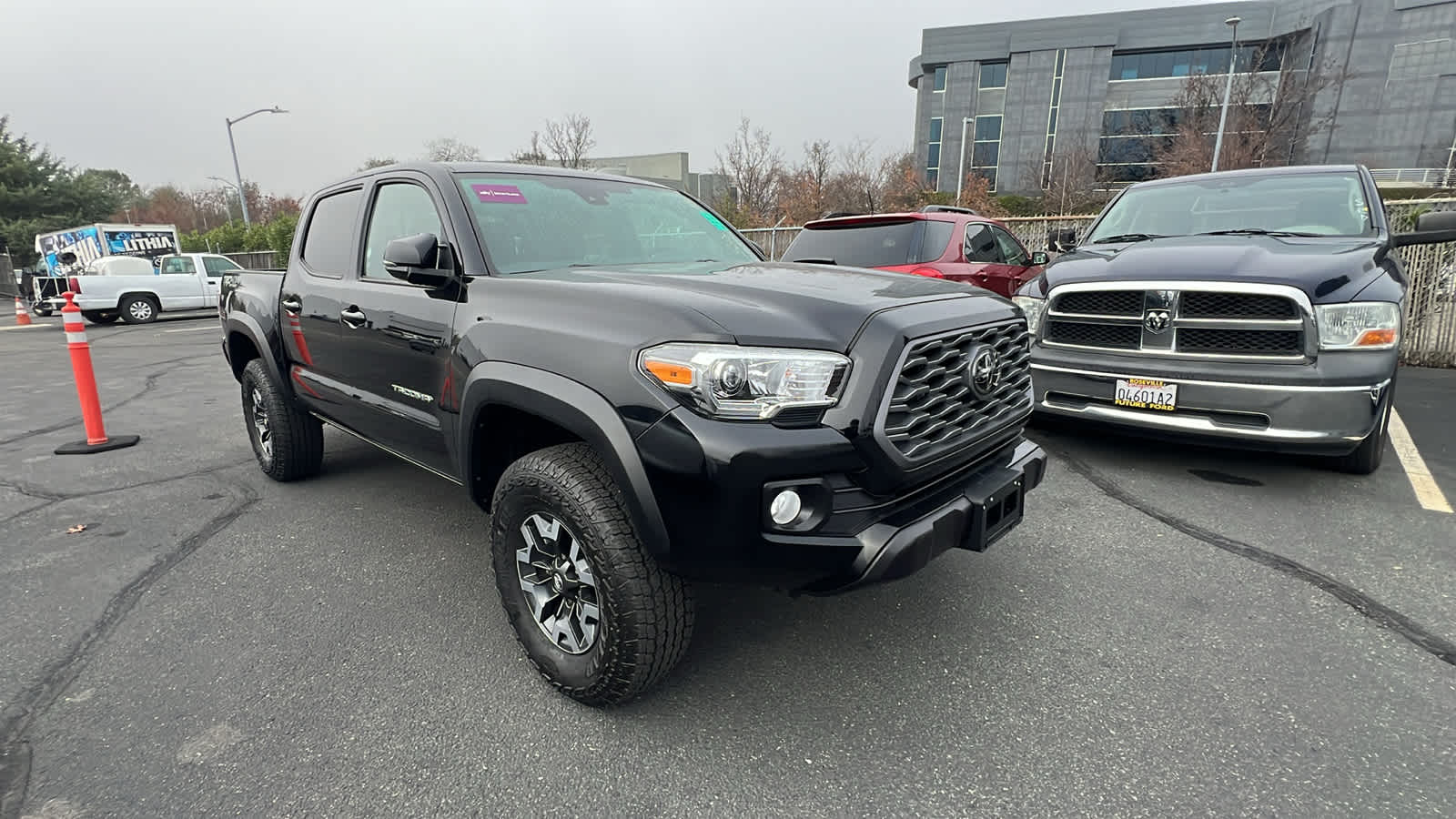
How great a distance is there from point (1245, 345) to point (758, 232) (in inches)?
559

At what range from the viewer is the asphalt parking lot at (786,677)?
1.95 m

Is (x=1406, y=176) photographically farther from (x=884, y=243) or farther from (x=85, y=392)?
(x=85, y=392)

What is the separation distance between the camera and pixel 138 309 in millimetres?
17234

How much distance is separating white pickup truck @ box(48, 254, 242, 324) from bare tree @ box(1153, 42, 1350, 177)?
29.7 meters

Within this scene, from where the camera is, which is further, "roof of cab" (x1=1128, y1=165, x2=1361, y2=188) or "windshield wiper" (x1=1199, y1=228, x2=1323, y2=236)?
"roof of cab" (x1=1128, y1=165, x2=1361, y2=188)

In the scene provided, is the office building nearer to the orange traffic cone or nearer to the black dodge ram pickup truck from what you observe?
the black dodge ram pickup truck

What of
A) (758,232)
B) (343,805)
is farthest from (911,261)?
(758,232)

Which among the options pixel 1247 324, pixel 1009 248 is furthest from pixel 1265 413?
pixel 1009 248

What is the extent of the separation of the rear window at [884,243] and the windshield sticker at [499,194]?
3871 mm

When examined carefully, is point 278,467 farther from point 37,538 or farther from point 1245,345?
point 1245,345

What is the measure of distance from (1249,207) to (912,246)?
2.51 meters

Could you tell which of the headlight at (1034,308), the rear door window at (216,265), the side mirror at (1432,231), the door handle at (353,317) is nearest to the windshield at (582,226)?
the door handle at (353,317)

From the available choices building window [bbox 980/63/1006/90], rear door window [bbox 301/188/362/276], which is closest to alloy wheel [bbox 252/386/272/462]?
rear door window [bbox 301/188/362/276]

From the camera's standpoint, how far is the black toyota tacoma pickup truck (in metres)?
3.73
